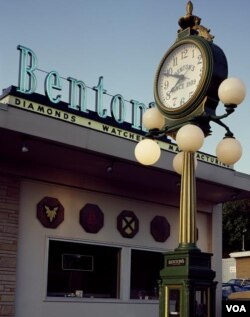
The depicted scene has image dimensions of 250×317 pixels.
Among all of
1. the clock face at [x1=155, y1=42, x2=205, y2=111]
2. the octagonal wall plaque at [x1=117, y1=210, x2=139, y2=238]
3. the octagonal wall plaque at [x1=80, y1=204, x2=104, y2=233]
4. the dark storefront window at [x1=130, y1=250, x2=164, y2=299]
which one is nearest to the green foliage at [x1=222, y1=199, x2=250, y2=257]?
the dark storefront window at [x1=130, y1=250, x2=164, y2=299]

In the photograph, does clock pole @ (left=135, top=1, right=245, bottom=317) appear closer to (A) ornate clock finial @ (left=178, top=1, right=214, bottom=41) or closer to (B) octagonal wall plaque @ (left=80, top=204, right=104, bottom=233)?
(A) ornate clock finial @ (left=178, top=1, right=214, bottom=41)

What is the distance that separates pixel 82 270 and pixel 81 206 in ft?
5.13

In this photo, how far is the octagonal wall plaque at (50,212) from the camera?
11969 millimetres

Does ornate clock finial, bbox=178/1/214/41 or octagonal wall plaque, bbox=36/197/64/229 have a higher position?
ornate clock finial, bbox=178/1/214/41

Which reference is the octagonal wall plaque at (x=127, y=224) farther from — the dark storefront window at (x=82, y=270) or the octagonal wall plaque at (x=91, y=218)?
the octagonal wall plaque at (x=91, y=218)

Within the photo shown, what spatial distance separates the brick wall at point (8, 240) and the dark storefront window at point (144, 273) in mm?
3636

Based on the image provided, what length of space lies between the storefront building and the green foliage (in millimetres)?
34395

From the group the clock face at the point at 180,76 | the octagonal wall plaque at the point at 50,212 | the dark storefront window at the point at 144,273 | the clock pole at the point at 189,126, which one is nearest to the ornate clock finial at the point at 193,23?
the clock pole at the point at 189,126

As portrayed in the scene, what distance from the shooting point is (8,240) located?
11234mm

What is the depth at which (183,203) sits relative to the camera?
5121 mm

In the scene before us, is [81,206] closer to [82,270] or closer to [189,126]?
[82,270]

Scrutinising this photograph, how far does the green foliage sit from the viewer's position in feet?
158

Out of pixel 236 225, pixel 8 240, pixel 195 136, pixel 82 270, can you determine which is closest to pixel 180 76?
pixel 195 136

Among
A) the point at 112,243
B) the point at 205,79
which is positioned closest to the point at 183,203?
the point at 205,79
